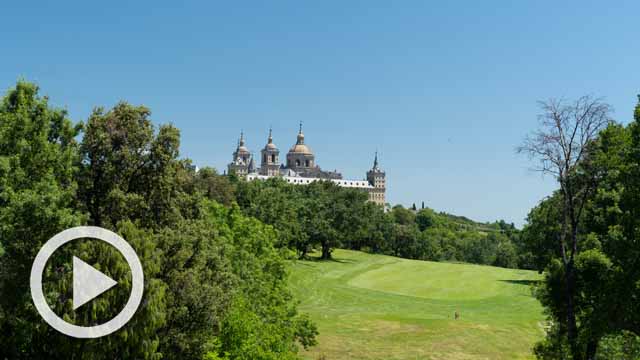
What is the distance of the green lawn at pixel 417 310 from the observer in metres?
43.5

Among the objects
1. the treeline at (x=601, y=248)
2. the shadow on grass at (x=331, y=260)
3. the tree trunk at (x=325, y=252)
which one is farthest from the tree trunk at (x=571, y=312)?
the tree trunk at (x=325, y=252)

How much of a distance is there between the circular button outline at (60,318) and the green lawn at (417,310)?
23.0 m

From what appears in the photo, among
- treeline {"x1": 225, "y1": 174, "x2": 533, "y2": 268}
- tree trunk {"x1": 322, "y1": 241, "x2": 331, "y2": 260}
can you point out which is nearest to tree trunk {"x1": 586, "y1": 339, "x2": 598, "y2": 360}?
treeline {"x1": 225, "y1": 174, "x2": 533, "y2": 268}

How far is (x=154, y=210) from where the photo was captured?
81.6 ft

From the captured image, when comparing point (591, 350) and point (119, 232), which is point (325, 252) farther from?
point (119, 232)

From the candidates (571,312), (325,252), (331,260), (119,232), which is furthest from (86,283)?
(325,252)

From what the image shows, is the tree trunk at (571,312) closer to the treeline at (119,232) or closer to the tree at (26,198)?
the treeline at (119,232)

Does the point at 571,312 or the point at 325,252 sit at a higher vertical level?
the point at 325,252

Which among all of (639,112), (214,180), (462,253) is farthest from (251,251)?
(462,253)

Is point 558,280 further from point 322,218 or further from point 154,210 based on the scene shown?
point 322,218

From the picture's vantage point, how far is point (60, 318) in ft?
61.9

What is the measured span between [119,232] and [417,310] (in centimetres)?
4204

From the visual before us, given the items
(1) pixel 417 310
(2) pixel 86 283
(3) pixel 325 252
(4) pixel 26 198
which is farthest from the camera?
(3) pixel 325 252

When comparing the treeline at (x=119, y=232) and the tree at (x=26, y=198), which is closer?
the treeline at (x=119, y=232)
